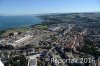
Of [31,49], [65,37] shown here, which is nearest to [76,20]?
[65,37]

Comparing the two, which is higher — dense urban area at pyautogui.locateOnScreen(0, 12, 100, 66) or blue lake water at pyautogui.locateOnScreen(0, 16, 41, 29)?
blue lake water at pyautogui.locateOnScreen(0, 16, 41, 29)

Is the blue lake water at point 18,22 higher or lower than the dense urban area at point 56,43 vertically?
higher

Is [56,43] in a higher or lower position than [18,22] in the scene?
lower

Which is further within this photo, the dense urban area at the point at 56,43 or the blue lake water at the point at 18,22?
the blue lake water at the point at 18,22

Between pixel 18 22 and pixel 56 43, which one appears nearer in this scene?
pixel 56 43

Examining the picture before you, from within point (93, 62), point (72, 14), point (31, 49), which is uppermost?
point (72, 14)

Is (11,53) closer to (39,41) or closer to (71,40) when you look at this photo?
(39,41)

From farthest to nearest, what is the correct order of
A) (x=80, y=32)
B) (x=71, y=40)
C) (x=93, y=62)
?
1. (x=80, y=32)
2. (x=71, y=40)
3. (x=93, y=62)

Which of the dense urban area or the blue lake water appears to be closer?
the dense urban area
